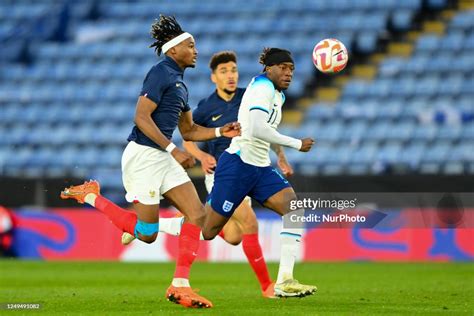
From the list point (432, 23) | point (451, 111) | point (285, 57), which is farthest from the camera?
point (432, 23)

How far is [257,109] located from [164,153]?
0.96m

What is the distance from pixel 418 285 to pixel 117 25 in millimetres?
16319

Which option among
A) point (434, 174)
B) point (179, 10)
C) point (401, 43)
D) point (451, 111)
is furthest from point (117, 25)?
point (434, 174)

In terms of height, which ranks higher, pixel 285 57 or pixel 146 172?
pixel 285 57

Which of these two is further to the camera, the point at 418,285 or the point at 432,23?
the point at 432,23

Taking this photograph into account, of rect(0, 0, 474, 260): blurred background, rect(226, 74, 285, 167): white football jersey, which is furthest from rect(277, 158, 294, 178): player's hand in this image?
rect(0, 0, 474, 260): blurred background

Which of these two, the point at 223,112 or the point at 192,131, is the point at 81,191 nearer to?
the point at 192,131

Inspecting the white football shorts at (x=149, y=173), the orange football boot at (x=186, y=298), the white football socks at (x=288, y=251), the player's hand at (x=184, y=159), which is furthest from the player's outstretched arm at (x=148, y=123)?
the white football socks at (x=288, y=251)

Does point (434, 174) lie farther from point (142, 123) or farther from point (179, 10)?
point (179, 10)

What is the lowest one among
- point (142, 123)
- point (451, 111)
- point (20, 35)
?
point (142, 123)

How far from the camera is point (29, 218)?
18.6 m

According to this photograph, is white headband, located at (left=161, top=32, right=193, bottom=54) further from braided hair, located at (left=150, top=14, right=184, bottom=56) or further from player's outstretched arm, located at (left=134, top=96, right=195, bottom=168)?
player's outstretched arm, located at (left=134, top=96, right=195, bottom=168)

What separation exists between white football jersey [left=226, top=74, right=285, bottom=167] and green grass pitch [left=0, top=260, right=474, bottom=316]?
1.40m

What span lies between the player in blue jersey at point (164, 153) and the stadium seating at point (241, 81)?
10.4 meters
